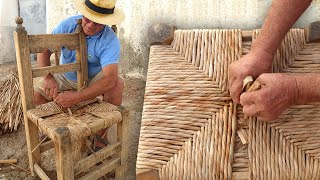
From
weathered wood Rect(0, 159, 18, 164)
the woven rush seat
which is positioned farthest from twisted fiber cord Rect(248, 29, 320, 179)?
weathered wood Rect(0, 159, 18, 164)

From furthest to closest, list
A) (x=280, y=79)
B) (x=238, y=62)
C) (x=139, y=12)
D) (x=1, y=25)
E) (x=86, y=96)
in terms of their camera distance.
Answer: (x=1, y=25) < (x=139, y=12) < (x=86, y=96) < (x=238, y=62) < (x=280, y=79)

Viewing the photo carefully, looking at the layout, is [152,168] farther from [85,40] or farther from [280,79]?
[85,40]

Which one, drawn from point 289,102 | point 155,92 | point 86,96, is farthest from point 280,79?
point 86,96

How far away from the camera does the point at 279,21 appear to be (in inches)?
42.7

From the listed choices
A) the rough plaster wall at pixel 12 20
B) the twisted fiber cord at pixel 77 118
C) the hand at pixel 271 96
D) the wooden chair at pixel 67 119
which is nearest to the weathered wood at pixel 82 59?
the wooden chair at pixel 67 119

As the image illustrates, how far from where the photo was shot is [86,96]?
2062mm

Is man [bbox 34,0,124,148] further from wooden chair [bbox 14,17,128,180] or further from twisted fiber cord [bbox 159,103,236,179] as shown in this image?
twisted fiber cord [bbox 159,103,236,179]

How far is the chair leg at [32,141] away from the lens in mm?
2014

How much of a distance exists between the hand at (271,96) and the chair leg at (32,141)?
60.3 inches

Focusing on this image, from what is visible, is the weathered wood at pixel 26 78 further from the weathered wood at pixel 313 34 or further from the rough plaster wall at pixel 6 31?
the rough plaster wall at pixel 6 31

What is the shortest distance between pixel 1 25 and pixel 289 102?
4.79 m

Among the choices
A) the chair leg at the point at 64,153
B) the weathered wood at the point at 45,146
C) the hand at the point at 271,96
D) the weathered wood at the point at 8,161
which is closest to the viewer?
the hand at the point at 271,96

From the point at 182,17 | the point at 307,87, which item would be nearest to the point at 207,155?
the point at 307,87

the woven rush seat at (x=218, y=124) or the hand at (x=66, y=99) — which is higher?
the woven rush seat at (x=218, y=124)
